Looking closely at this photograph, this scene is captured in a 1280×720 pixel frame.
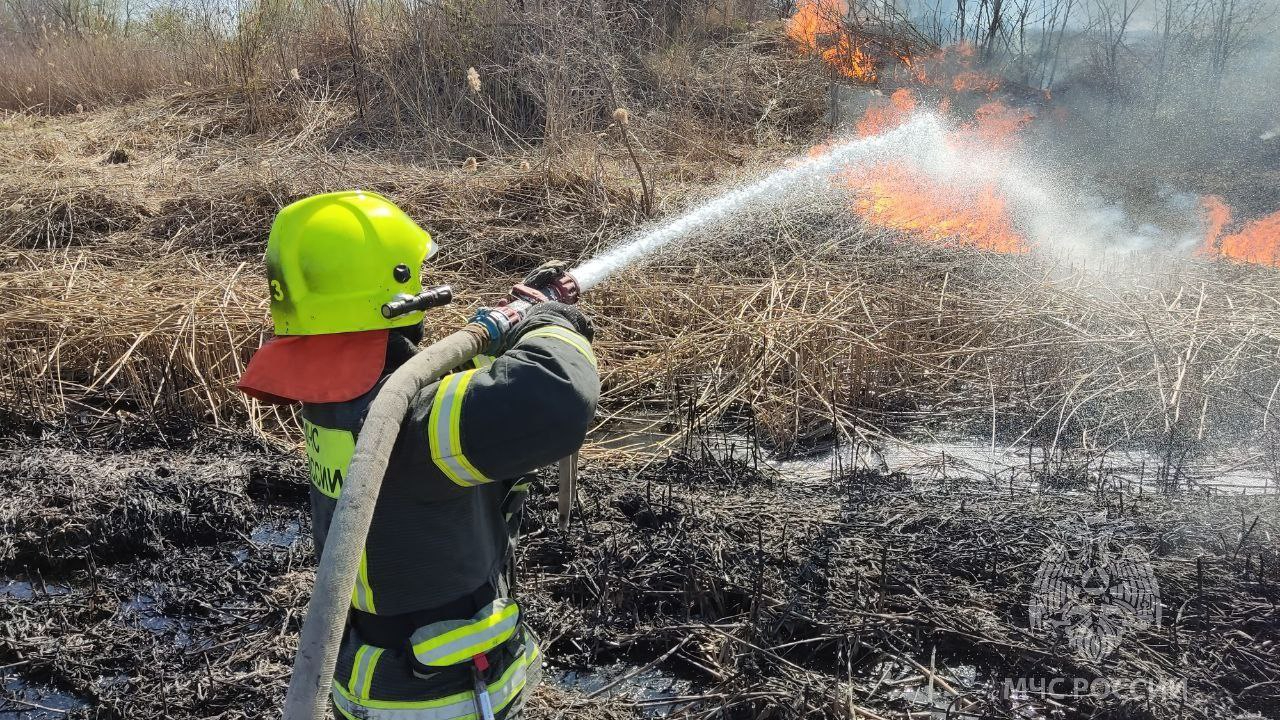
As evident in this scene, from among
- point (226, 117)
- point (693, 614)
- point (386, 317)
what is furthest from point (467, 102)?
point (386, 317)

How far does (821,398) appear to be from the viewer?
4941 mm

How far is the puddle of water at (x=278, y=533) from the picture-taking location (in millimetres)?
4023

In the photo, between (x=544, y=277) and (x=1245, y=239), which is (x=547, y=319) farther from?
(x=1245, y=239)

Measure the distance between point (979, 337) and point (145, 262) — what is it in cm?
681

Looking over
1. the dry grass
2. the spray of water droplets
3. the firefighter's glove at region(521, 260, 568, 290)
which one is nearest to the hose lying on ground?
the firefighter's glove at region(521, 260, 568, 290)

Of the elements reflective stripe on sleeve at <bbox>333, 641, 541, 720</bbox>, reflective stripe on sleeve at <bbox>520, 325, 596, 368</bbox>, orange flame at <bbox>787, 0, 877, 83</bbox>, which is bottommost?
reflective stripe on sleeve at <bbox>333, 641, 541, 720</bbox>

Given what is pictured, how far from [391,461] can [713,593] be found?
1.89 metres

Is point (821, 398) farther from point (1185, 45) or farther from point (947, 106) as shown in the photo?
point (1185, 45)

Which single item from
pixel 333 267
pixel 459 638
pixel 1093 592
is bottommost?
pixel 1093 592

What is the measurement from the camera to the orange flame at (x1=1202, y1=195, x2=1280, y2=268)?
26.6 ft

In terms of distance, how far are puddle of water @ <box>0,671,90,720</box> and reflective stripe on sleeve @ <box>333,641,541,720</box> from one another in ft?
5.70

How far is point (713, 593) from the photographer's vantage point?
3297mm

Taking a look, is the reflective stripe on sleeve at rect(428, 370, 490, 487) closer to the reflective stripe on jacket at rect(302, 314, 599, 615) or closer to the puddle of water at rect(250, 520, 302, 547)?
the reflective stripe on jacket at rect(302, 314, 599, 615)

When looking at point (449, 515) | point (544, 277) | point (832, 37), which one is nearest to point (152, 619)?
point (449, 515)
